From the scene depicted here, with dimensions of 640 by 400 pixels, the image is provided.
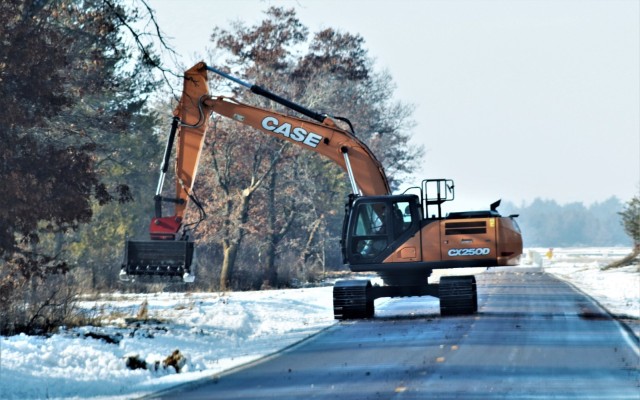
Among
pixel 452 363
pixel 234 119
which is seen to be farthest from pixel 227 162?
pixel 452 363

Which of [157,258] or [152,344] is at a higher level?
[157,258]

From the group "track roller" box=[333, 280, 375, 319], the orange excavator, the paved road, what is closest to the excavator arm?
the orange excavator

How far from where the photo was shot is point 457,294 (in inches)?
1103

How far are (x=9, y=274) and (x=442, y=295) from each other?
32.5 ft

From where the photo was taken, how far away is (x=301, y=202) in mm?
59469

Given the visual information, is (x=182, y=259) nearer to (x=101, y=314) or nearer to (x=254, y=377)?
(x=101, y=314)

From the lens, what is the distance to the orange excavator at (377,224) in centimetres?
2756

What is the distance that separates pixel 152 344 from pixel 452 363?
239 inches

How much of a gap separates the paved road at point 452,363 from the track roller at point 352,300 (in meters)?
0.85

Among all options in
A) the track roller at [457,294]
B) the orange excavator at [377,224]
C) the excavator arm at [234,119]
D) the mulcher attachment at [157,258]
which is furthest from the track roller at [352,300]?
the mulcher attachment at [157,258]

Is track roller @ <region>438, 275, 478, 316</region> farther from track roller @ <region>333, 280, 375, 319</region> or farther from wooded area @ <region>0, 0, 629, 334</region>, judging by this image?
wooded area @ <region>0, 0, 629, 334</region>

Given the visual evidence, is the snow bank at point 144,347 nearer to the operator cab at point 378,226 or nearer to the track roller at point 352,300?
the track roller at point 352,300

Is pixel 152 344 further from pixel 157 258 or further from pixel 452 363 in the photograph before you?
pixel 452 363

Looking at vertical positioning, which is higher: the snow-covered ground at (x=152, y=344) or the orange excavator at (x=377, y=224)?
the orange excavator at (x=377, y=224)
